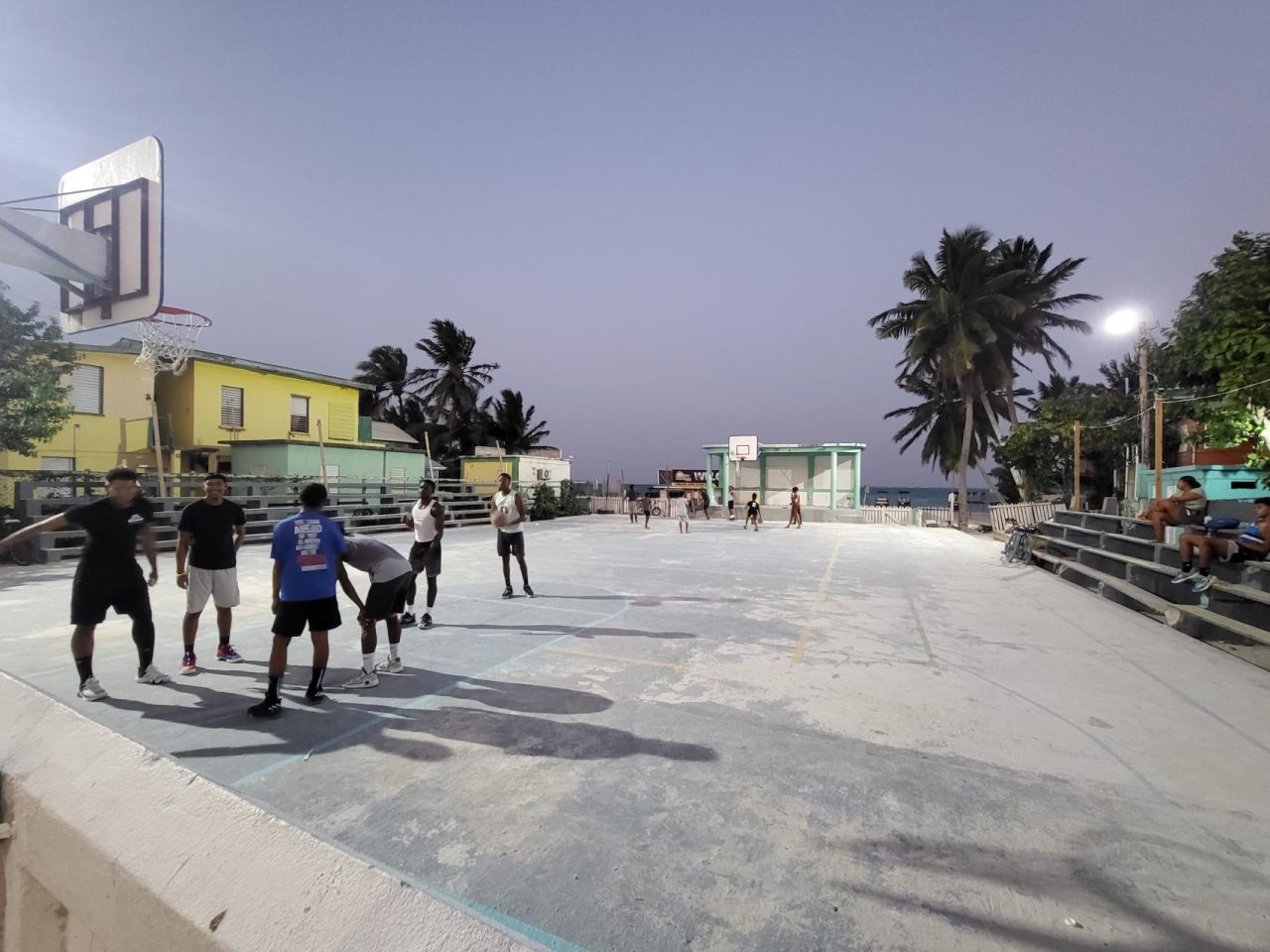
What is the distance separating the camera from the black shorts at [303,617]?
13.1 ft

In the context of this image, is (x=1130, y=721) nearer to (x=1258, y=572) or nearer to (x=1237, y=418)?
(x=1258, y=572)

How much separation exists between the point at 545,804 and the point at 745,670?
2629 millimetres

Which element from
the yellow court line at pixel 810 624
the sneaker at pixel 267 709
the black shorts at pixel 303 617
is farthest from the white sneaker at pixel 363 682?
the yellow court line at pixel 810 624

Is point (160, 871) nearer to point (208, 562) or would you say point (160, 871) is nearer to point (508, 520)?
point (208, 562)

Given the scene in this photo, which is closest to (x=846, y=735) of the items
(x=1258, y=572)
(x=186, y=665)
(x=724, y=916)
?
(x=724, y=916)

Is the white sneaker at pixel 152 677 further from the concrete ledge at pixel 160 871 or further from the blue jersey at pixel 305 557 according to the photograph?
the concrete ledge at pixel 160 871

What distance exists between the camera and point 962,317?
90.9 feet

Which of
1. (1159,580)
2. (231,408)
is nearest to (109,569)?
(1159,580)

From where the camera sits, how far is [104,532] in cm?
431

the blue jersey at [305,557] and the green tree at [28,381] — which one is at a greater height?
the green tree at [28,381]

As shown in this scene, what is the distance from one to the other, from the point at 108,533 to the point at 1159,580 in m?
12.2

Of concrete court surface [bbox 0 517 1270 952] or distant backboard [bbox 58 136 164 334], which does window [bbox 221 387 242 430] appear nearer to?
concrete court surface [bbox 0 517 1270 952]

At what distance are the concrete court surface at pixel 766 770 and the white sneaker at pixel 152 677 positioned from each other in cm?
11

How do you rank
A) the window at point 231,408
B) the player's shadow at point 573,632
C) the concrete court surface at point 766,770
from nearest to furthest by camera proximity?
the concrete court surface at point 766,770 → the player's shadow at point 573,632 → the window at point 231,408
